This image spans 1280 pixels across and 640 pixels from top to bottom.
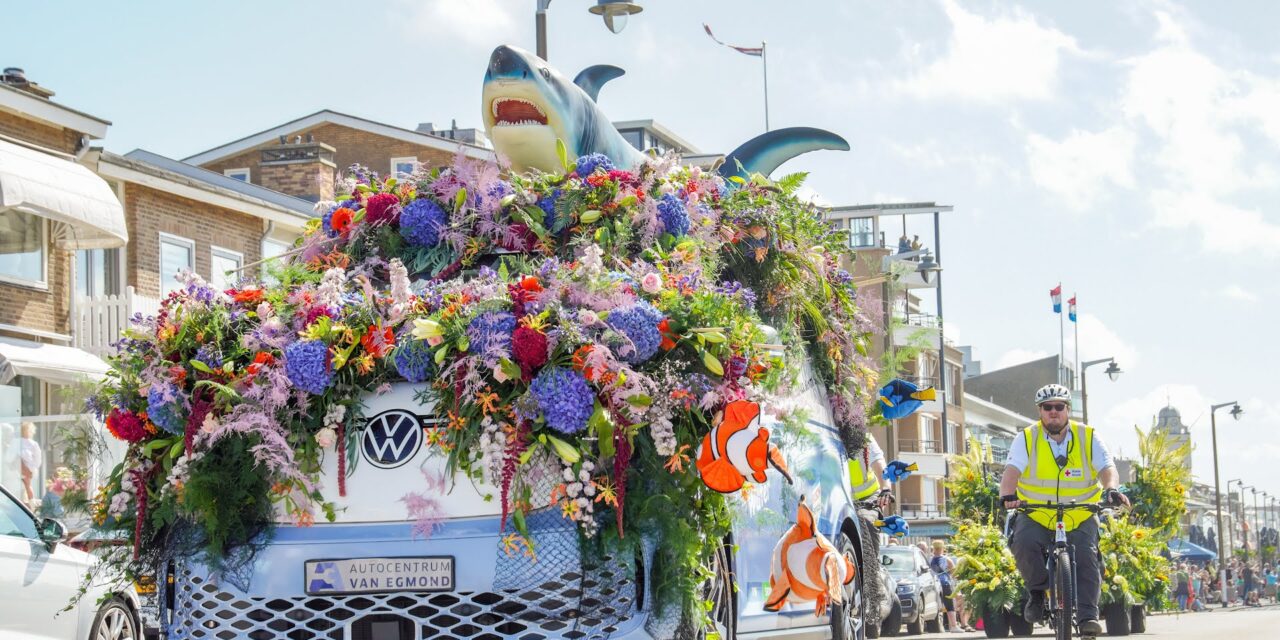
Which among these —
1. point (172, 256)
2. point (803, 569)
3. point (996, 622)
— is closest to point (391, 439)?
point (803, 569)

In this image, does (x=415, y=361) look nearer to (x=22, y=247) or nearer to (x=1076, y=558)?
(x=1076, y=558)

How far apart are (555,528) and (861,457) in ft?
13.9

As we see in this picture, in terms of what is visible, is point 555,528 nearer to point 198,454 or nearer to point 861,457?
point 198,454

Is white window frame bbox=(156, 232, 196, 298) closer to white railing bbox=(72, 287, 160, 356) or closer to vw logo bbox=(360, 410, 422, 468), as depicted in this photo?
white railing bbox=(72, 287, 160, 356)

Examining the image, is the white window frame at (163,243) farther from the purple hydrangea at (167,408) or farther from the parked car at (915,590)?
the purple hydrangea at (167,408)

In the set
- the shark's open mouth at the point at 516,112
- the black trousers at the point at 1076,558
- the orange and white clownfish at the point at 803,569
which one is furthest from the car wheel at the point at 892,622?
the orange and white clownfish at the point at 803,569

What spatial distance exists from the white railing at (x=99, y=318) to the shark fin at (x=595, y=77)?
15949mm

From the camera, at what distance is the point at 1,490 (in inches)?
401

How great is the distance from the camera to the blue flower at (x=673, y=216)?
23.4 ft

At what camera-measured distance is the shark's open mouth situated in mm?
8523

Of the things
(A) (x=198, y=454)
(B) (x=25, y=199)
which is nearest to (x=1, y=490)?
(A) (x=198, y=454)

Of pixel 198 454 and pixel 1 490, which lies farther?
pixel 1 490

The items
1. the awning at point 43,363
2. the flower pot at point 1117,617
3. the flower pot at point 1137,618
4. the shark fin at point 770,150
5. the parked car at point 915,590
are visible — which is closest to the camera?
the shark fin at point 770,150

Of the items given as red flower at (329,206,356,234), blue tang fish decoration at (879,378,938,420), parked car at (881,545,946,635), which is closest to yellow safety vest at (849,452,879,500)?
blue tang fish decoration at (879,378,938,420)
